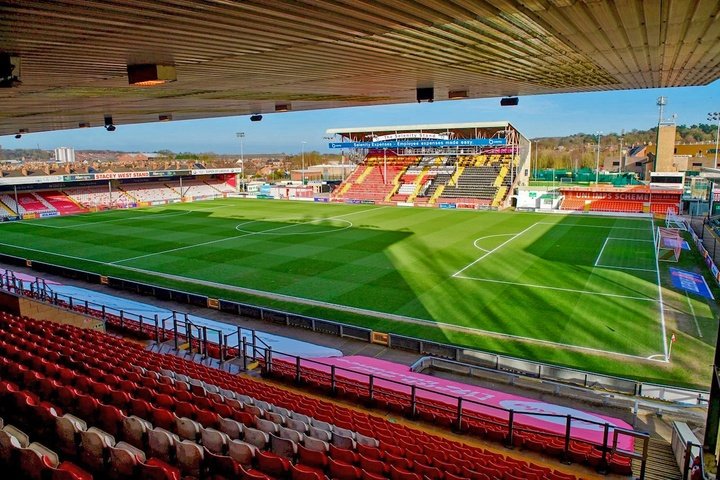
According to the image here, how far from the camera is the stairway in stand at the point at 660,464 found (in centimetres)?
702

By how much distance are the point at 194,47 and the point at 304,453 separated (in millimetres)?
5612

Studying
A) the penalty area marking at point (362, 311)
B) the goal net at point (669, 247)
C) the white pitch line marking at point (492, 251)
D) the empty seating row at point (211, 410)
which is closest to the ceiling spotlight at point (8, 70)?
the empty seating row at point (211, 410)

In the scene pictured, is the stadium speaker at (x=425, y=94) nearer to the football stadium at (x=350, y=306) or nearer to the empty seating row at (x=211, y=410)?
the football stadium at (x=350, y=306)

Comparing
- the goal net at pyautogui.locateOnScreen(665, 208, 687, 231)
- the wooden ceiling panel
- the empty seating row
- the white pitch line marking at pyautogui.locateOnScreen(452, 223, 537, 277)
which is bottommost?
the white pitch line marking at pyautogui.locateOnScreen(452, 223, 537, 277)

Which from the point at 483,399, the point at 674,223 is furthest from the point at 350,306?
the point at 674,223

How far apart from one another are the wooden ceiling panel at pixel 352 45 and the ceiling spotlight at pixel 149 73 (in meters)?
0.16

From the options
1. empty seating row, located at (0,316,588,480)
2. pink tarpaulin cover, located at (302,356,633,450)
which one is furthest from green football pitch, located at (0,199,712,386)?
empty seating row, located at (0,316,588,480)

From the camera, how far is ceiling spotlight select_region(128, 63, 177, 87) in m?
8.20

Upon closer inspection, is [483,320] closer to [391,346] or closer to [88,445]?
[391,346]

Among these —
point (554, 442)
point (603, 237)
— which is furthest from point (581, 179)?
point (554, 442)

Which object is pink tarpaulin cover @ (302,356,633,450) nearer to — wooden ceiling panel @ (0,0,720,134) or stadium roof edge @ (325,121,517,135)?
wooden ceiling panel @ (0,0,720,134)

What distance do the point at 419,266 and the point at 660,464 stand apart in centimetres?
1723

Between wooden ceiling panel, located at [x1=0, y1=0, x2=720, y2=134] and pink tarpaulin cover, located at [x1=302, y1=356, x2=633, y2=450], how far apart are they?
5551 mm

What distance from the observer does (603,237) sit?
32.2 meters
